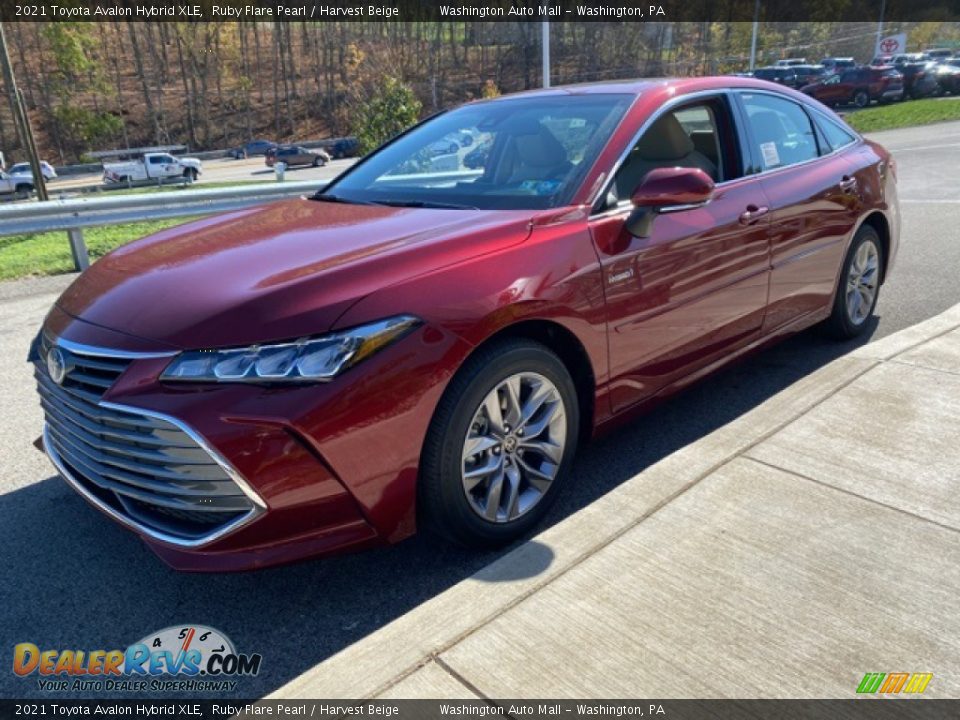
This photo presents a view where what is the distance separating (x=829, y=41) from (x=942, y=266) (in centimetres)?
7276

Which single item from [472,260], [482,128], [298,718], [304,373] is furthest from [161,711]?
[482,128]

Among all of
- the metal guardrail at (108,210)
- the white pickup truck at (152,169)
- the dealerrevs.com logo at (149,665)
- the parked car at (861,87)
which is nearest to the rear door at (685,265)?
the dealerrevs.com logo at (149,665)

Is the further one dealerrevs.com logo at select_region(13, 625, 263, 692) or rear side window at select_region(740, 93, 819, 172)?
rear side window at select_region(740, 93, 819, 172)

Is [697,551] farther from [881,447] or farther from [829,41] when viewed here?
[829,41]

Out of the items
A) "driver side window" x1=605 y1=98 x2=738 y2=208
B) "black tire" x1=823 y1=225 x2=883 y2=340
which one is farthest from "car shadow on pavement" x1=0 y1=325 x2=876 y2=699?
"black tire" x1=823 y1=225 x2=883 y2=340

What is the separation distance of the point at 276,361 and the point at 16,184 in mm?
40932

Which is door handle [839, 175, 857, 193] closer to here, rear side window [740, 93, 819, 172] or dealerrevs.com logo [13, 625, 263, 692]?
rear side window [740, 93, 819, 172]

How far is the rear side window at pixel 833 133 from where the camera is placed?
4.68 m

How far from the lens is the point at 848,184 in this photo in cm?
448

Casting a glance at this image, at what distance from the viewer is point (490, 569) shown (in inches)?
103

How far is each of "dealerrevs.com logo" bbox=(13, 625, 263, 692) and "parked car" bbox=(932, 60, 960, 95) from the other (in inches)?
1576

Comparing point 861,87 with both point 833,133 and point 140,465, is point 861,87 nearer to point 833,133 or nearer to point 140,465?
point 833,133

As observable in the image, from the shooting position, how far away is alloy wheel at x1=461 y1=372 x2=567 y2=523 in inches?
105

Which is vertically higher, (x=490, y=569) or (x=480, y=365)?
(x=480, y=365)
